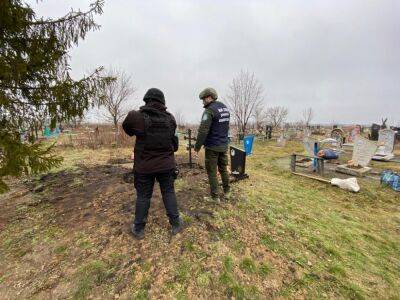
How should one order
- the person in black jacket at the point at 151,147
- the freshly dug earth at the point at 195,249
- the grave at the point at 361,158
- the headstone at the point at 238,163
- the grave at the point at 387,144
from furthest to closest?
the grave at the point at 387,144 → the grave at the point at 361,158 → the headstone at the point at 238,163 → the person in black jacket at the point at 151,147 → the freshly dug earth at the point at 195,249

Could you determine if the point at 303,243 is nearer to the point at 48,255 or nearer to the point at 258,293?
the point at 258,293

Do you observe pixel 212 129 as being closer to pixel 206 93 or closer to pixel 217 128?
pixel 217 128

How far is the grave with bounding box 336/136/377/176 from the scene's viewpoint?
870 cm

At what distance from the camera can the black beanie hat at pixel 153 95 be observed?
3.05m

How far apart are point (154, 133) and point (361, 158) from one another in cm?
920

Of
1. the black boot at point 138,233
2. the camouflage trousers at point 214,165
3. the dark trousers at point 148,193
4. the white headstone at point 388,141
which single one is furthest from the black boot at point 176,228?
the white headstone at point 388,141

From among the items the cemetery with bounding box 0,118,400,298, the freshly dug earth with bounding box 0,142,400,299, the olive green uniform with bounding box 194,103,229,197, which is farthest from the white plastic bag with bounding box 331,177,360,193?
the olive green uniform with bounding box 194,103,229,197

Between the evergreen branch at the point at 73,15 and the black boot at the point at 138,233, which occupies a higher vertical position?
the evergreen branch at the point at 73,15

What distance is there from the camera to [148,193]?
3.15 metres

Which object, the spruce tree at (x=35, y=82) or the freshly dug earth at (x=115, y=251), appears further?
the spruce tree at (x=35, y=82)

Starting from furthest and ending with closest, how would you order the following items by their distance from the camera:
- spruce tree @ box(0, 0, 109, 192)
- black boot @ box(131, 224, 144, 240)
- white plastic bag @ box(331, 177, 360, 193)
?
1. white plastic bag @ box(331, 177, 360, 193)
2. spruce tree @ box(0, 0, 109, 192)
3. black boot @ box(131, 224, 144, 240)

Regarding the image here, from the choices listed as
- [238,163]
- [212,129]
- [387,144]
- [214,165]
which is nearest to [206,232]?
[214,165]

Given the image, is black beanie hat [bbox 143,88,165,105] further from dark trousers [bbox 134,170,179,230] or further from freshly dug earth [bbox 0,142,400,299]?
freshly dug earth [bbox 0,142,400,299]

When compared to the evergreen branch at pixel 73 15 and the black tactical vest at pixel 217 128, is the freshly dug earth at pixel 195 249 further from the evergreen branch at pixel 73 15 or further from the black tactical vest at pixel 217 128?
the evergreen branch at pixel 73 15
